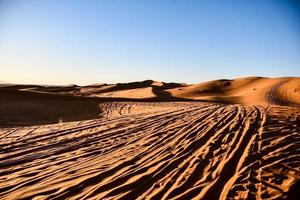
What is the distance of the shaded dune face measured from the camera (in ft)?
15.7

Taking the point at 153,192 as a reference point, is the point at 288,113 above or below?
above

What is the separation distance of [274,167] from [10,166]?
224 inches

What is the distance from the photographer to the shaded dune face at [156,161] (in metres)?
4.78

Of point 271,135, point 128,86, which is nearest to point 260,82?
point 128,86

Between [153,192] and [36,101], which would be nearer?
[153,192]

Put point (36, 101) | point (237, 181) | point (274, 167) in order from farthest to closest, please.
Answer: point (36, 101), point (274, 167), point (237, 181)

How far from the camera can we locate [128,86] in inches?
2093

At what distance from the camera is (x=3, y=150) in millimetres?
7379

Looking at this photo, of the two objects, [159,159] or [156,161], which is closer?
[156,161]

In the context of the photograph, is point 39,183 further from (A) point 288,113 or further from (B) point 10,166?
(A) point 288,113

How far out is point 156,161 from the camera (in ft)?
20.1

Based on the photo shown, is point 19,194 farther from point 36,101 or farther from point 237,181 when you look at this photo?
point 36,101

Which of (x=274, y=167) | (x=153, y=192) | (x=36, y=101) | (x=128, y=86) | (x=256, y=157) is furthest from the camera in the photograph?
(x=128, y=86)

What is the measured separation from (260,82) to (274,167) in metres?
41.2
